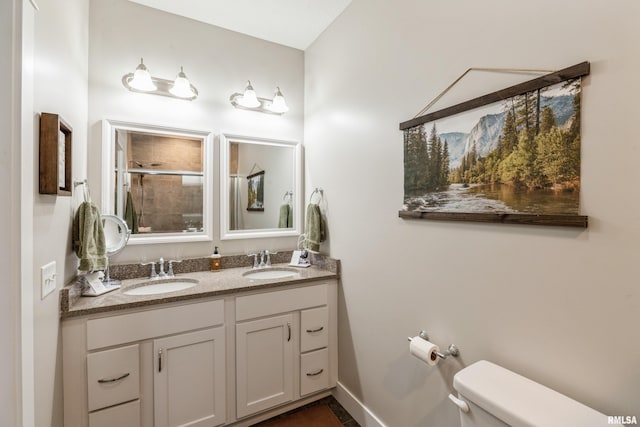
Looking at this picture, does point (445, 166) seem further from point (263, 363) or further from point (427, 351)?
point (263, 363)

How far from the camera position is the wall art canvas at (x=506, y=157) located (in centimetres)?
94

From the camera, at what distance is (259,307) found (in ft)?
6.01

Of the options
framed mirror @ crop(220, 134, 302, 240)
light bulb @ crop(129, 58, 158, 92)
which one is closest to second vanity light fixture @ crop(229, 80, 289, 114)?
framed mirror @ crop(220, 134, 302, 240)

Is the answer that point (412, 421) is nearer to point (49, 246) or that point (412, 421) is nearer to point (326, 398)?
point (326, 398)

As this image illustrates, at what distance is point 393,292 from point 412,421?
25.6 inches

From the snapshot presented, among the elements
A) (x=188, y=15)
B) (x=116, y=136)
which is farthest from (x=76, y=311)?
(x=188, y=15)

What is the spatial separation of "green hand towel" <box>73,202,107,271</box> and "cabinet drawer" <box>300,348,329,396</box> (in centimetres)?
136

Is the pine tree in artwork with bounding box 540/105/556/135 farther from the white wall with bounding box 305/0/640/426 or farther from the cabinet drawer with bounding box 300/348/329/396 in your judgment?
the cabinet drawer with bounding box 300/348/329/396

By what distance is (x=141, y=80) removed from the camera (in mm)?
1874

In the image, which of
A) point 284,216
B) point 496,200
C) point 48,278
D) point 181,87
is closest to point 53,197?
point 48,278

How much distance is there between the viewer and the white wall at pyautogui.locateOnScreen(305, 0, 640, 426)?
33.2 inches

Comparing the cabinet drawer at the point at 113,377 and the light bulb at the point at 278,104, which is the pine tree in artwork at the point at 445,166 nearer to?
the light bulb at the point at 278,104

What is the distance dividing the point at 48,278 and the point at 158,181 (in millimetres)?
981

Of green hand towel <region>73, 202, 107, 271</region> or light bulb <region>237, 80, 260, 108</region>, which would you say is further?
light bulb <region>237, 80, 260, 108</region>
